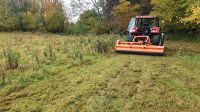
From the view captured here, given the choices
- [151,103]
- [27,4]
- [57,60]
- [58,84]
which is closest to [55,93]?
[58,84]

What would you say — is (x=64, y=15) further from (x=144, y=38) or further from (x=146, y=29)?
(x=144, y=38)

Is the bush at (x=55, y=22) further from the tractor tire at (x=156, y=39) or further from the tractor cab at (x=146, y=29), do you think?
the tractor tire at (x=156, y=39)

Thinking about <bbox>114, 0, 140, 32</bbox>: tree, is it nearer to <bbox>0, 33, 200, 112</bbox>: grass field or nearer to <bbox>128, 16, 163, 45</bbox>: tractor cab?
<bbox>128, 16, 163, 45</bbox>: tractor cab

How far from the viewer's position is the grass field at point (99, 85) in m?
6.62

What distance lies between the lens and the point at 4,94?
7.44m

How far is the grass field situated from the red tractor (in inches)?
56.4

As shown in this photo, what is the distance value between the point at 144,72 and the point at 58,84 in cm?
304

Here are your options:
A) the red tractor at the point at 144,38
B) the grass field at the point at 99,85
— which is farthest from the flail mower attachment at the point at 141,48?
the grass field at the point at 99,85

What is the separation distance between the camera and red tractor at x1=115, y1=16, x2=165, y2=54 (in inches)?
537

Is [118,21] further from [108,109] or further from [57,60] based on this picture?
[108,109]

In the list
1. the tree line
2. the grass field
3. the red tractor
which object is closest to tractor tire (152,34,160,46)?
the red tractor

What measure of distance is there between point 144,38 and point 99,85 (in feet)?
25.4

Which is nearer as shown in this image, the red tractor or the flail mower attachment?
the flail mower attachment

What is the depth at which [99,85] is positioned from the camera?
8.10 meters
